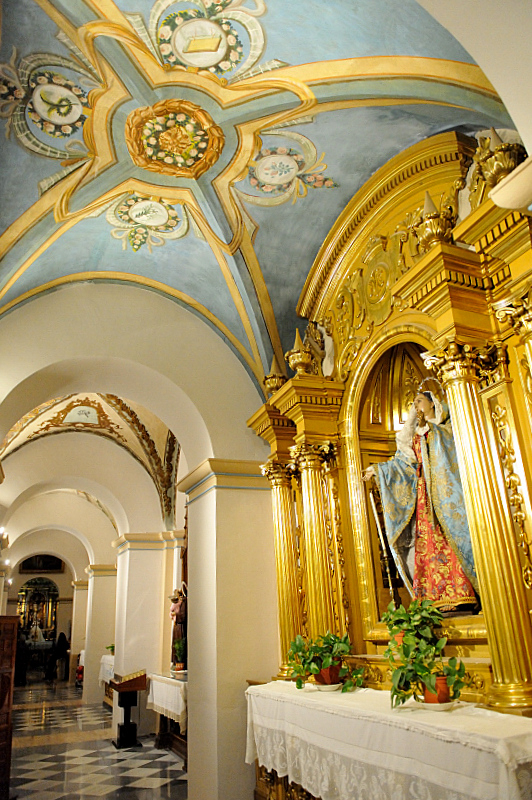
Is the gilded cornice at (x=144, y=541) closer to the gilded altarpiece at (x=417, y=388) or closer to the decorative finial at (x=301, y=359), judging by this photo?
the gilded altarpiece at (x=417, y=388)

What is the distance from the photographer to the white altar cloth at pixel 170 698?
278 inches

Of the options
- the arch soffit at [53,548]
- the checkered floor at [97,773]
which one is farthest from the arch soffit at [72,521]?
the checkered floor at [97,773]

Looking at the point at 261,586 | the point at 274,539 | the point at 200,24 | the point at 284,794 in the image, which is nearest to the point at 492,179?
the point at 200,24

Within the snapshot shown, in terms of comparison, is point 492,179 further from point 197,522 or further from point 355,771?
point 197,522

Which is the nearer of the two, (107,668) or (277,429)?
(277,429)

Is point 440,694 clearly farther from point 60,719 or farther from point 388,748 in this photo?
point 60,719

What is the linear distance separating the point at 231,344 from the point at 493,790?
198 inches

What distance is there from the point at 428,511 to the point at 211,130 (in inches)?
131

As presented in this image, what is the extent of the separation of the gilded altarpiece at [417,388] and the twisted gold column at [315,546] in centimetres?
1

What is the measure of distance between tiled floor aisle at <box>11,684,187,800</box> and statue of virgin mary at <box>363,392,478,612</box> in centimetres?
391

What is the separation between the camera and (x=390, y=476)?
4.72 metres

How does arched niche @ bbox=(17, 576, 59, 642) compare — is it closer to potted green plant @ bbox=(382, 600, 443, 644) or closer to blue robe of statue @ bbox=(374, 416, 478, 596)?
blue robe of statue @ bbox=(374, 416, 478, 596)

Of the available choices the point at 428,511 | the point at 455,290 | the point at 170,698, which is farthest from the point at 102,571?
the point at 455,290

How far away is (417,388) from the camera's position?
5.06 metres
